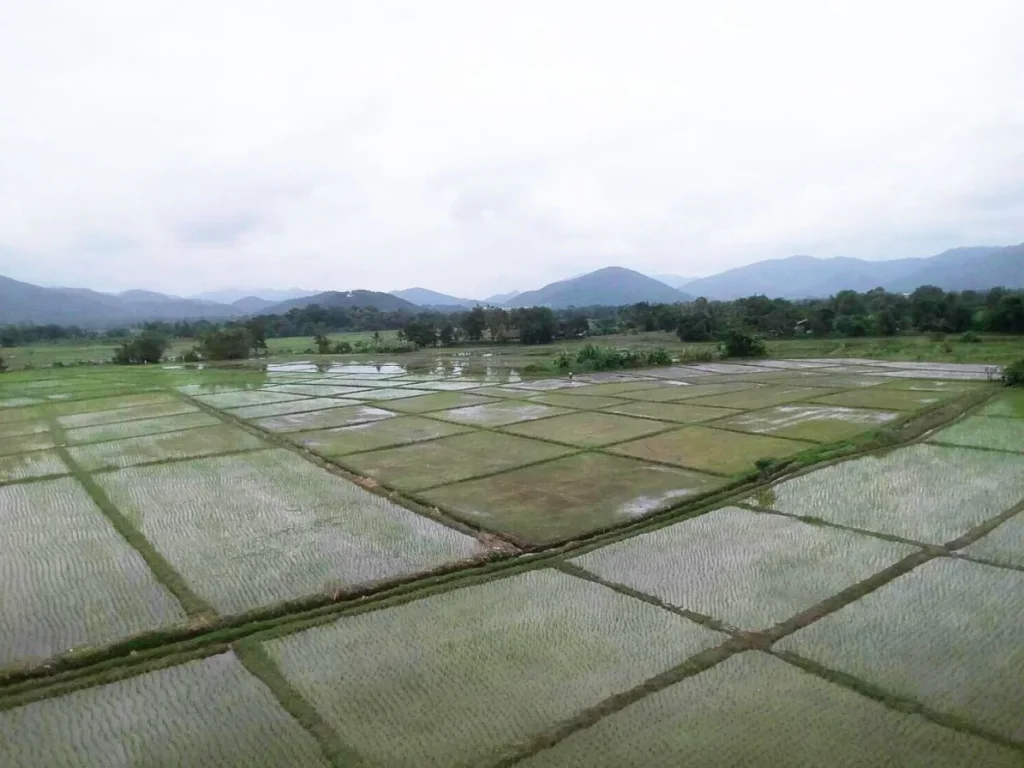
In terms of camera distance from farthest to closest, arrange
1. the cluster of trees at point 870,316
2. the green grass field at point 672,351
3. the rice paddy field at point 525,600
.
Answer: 1. the cluster of trees at point 870,316
2. the green grass field at point 672,351
3. the rice paddy field at point 525,600

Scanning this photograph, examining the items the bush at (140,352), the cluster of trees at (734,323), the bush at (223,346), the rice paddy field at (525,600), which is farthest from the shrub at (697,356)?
the bush at (140,352)

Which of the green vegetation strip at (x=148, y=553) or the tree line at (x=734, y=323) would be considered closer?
the green vegetation strip at (x=148, y=553)

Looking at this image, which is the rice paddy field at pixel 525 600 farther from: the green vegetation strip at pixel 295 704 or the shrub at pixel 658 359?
the shrub at pixel 658 359

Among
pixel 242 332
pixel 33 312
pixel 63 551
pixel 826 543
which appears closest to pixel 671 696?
pixel 826 543

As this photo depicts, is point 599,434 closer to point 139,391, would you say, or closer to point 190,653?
point 190,653

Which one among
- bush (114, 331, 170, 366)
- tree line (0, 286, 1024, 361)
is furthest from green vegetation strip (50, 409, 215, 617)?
bush (114, 331, 170, 366)

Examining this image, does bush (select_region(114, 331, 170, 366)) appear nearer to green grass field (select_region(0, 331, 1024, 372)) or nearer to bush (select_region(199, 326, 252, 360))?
green grass field (select_region(0, 331, 1024, 372))

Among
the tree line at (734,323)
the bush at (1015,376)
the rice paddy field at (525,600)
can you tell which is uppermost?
the tree line at (734,323)
